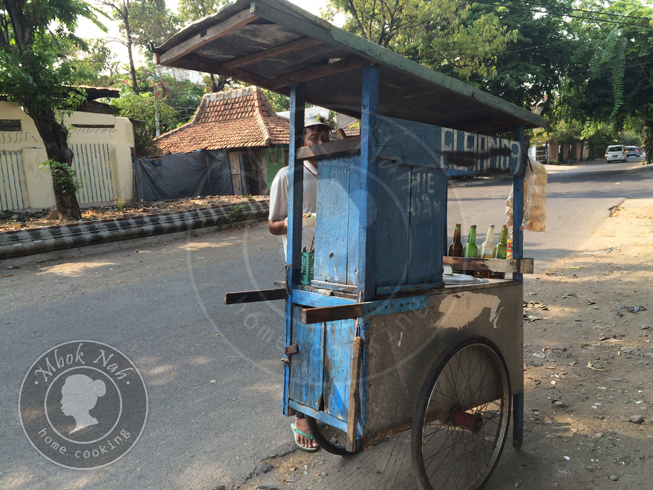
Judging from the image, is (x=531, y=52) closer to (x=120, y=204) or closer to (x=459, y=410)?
(x=120, y=204)

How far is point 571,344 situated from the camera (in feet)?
14.4

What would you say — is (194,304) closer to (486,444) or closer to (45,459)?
(45,459)

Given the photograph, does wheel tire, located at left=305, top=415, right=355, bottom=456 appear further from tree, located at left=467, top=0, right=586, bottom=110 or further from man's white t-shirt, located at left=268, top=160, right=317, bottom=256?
tree, located at left=467, top=0, right=586, bottom=110

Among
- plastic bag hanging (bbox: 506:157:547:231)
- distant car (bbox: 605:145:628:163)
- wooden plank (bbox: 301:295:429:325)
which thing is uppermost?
distant car (bbox: 605:145:628:163)

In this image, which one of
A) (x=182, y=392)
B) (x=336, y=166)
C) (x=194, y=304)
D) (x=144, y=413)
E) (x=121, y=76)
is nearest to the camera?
(x=336, y=166)

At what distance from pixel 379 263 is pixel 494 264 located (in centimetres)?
117

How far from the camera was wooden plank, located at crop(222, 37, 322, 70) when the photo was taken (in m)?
1.95

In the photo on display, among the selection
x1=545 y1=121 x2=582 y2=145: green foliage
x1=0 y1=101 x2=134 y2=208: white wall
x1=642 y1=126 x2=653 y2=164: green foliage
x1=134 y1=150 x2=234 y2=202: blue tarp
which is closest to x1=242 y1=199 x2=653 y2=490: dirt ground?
x1=0 y1=101 x2=134 y2=208: white wall

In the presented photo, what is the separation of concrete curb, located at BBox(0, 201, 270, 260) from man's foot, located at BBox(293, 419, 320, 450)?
7.17 metres

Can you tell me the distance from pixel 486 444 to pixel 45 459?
8.63 feet

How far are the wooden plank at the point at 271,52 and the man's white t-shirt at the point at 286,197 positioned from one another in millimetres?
873

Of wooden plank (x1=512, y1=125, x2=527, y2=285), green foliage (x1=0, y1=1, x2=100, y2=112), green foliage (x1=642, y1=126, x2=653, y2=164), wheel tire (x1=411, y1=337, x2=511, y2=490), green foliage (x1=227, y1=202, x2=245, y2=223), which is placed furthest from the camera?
green foliage (x1=642, y1=126, x2=653, y2=164)

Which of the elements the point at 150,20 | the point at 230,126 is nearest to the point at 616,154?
the point at 230,126

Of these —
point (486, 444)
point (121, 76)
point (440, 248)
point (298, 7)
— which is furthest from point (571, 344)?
point (121, 76)
